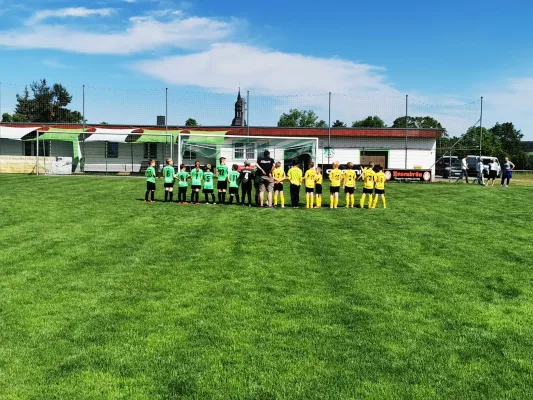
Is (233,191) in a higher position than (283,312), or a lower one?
higher

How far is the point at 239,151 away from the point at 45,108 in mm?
32075

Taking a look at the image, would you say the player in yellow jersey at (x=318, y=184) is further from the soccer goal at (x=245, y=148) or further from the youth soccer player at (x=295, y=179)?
the soccer goal at (x=245, y=148)

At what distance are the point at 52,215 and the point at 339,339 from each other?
9.47m

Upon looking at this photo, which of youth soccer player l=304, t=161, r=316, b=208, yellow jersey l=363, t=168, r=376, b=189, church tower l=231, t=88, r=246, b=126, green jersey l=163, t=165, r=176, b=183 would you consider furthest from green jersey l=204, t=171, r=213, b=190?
church tower l=231, t=88, r=246, b=126

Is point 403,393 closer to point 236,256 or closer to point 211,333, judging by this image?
point 211,333

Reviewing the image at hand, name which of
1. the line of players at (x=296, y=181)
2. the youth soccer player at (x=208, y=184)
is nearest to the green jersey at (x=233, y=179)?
the line of players at (x=296, y=181)

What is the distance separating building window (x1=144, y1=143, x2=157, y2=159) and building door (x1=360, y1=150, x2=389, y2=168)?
47.1ft

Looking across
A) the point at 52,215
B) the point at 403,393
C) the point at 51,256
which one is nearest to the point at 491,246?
the point at 403,393

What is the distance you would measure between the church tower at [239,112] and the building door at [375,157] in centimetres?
860

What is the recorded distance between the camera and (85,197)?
16281 mm

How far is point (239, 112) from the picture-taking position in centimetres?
3306

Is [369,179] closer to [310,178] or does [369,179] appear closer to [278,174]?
[310,178]

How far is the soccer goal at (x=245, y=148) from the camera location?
28375 mm

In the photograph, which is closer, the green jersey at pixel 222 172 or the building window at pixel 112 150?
the green jersey at pixel 222 172
